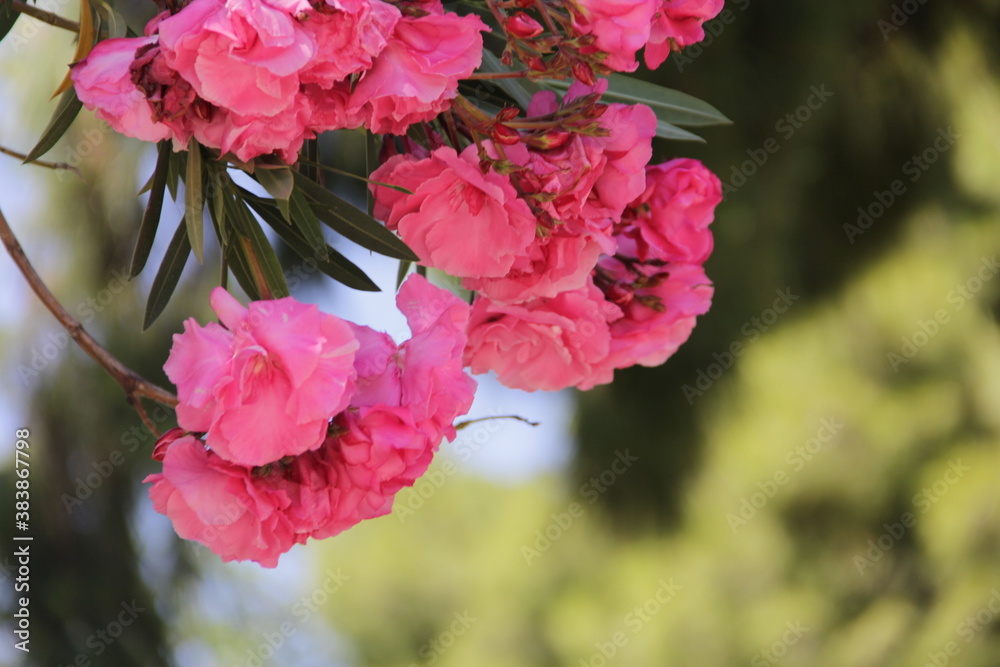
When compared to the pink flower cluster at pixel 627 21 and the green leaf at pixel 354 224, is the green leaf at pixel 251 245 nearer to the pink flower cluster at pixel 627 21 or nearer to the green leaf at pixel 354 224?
the green leaf at pixel 354 224

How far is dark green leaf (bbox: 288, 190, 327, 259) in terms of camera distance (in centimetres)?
59

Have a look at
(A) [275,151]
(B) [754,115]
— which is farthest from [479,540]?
(A) [275,151]

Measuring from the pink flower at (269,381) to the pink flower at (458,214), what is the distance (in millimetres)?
108

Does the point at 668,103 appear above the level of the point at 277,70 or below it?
below

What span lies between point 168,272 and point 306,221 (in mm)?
107

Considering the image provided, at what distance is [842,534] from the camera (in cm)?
246

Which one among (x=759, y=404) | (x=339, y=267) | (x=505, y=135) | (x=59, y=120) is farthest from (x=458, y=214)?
(x=759, y=404)

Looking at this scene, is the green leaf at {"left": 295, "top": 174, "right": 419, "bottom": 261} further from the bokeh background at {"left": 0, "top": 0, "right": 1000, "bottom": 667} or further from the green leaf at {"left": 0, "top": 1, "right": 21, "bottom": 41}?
the bokeh background at {"left": 0, "top": 0, "right": 1000, "bottom": 667}

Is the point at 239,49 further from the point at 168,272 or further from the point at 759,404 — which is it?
the point at 759,404

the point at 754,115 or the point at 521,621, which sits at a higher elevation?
the point at 754,115

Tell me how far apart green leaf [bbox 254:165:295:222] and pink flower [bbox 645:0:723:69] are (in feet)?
0.65

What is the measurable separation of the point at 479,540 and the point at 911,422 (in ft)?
8.96

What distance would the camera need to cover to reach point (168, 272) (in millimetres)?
630

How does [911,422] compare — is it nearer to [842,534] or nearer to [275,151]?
[842,534]
